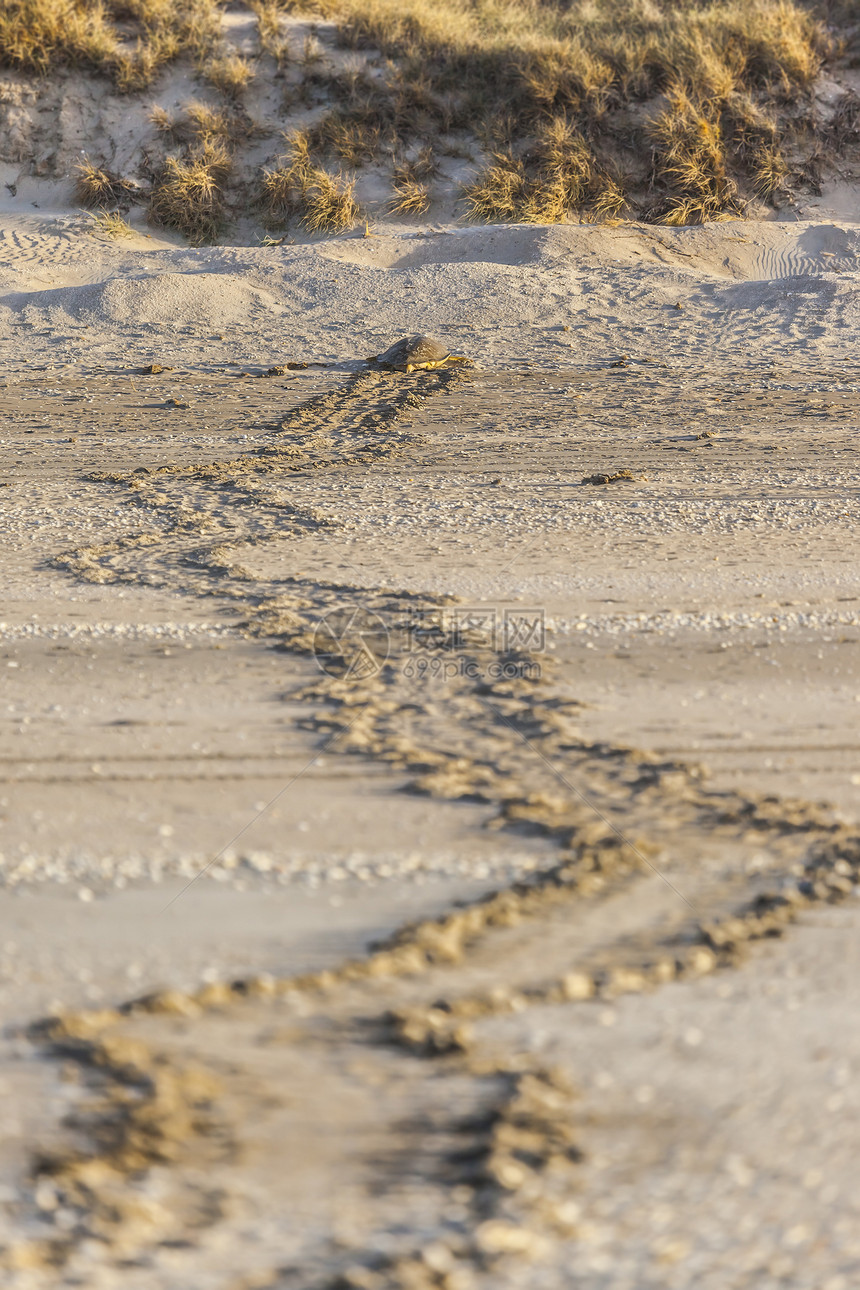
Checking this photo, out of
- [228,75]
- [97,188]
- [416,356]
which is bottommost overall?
[416,356]

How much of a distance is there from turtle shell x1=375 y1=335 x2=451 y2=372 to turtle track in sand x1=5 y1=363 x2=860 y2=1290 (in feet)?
19.7

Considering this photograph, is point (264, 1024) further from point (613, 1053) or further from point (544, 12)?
point (544, 12)

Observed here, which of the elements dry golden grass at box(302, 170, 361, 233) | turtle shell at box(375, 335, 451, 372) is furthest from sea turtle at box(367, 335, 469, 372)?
dry golden grass at box(302, 170, 361, 233)

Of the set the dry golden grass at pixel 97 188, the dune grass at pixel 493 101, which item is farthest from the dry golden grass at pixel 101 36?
the dry golden grass at pixel 97 188

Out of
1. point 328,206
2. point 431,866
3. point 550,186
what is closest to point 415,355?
point 328,206

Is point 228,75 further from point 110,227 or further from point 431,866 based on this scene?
point 431,866

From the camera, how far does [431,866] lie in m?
2.88

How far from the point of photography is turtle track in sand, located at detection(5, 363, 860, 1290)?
1.91m

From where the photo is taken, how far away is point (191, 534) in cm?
545

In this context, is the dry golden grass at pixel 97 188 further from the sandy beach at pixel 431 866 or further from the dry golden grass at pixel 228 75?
the sandy beach at pixel 431 866

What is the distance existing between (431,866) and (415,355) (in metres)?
6.96

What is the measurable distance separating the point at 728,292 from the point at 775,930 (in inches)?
374

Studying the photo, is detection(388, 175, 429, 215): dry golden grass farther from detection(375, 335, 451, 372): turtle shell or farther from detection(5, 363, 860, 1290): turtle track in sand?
detection(5, 363, 860, 1290): turtle track in sand

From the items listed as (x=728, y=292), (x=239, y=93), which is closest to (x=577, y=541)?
(x=728, y=292)
